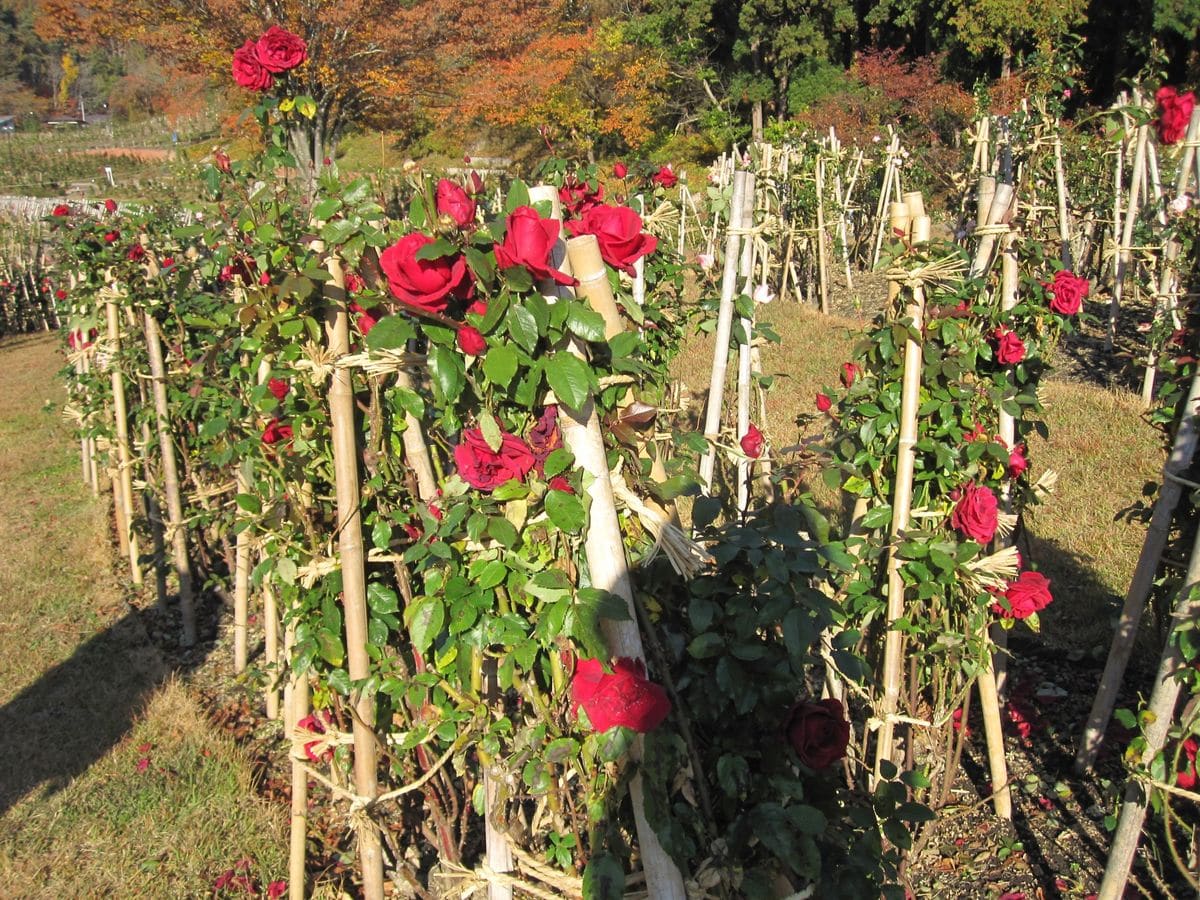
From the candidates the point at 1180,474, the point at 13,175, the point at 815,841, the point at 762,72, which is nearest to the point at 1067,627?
the point at 1180,474

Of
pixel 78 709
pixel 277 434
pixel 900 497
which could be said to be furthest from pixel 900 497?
pixel 78 709

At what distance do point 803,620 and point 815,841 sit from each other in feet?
1.22

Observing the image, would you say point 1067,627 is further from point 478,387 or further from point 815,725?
point 478,387

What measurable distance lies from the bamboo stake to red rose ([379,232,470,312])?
4.68 feet

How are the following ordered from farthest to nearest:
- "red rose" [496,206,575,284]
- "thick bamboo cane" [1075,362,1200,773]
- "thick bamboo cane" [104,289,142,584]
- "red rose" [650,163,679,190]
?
"thick bamboo cane" [104,289,142,584]
"red rose" [650,163,679,190]
"thick bamboo cane" [1075,362,1200,773]
"red rose" [496,206,575,284]

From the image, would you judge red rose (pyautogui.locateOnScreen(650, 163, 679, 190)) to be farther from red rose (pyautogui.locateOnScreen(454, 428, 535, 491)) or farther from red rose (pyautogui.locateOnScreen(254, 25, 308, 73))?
red rose (pyautogui.locateOnScreen(454, 428, 535, 491))

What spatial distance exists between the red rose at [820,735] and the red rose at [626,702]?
0.22 metres

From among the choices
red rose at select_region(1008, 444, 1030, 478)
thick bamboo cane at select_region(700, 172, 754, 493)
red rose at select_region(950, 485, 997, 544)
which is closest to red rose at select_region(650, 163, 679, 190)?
thick bamboo cane at select_region(700, 172, 754, 493)

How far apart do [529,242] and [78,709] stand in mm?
3638

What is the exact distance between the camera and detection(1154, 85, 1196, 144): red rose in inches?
123

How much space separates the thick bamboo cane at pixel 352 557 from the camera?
2.05 meters

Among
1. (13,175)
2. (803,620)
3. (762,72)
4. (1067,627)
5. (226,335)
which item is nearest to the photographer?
(803,620)

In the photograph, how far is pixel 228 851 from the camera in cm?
291

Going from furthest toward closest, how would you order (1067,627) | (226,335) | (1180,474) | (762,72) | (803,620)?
(762,72)
(1067,627)
(226,335)
(1180,474)
(803,620)
